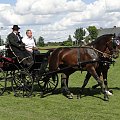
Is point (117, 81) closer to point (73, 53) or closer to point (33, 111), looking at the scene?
point (73, 53)

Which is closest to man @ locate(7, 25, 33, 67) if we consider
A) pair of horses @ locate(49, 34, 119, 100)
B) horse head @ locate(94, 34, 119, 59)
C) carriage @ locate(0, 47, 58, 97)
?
carriage @ locate(0, 47, 58, 97)

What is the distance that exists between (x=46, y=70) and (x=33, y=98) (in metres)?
1.01

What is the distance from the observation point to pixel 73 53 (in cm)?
1068

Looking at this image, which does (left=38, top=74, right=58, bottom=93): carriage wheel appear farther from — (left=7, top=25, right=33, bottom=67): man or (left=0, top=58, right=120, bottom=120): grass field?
(left=7, top=25, right=33, bottom=67): man

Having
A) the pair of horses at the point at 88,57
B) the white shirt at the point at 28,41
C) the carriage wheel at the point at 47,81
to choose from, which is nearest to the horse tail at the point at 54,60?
the pair of horses at the point at 88,57

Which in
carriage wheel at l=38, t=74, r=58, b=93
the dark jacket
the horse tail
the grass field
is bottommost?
the grass field

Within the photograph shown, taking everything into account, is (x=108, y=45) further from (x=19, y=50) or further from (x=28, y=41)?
(x=28, y=41)

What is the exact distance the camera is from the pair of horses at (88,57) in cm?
1039

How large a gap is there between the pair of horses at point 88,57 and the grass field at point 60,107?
1.63 ft

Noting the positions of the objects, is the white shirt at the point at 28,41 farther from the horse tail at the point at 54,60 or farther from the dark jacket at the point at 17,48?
the horse tail at the point at 54,60

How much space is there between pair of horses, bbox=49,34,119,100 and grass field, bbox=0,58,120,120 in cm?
50

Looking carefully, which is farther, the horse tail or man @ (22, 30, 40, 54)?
man @ (22, 30, 40, 54)

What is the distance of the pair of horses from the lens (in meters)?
10.4

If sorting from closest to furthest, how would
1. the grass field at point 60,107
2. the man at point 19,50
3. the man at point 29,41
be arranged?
the grass field at point 60,107 < the man at point 19,50 < the man at point 29,41
